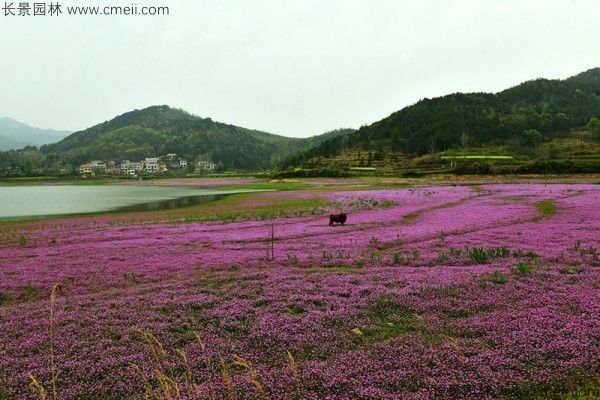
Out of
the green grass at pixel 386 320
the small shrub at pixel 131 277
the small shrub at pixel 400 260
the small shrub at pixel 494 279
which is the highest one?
the small shrub at pixel 494 279

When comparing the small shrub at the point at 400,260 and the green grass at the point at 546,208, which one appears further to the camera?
the green grass at the point at 546,208

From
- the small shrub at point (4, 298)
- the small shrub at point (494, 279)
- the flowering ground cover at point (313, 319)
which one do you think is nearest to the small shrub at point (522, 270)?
the flowering ground cover at point (313, 319)

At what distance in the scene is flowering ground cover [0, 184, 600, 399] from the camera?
9102 mm

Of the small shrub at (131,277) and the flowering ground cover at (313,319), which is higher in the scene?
the flowering ground cover at (313,319)

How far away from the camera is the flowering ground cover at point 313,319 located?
29.9ft

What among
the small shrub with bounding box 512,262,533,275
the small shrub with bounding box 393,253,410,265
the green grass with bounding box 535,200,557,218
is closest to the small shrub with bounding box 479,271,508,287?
the small shrub with bounding box 512,262,533,275

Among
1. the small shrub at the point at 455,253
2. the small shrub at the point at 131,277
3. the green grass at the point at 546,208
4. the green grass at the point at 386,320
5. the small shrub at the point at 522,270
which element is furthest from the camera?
the green grass at the point at 546,208

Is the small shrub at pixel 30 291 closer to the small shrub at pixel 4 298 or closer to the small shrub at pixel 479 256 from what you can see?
the small shrub at pixel 4 298

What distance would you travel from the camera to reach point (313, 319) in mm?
12867

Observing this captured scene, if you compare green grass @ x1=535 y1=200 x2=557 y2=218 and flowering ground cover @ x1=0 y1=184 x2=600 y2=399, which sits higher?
green grass @ x1=535 y1=200 x2=557 y2=218

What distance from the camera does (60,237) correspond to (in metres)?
35.3

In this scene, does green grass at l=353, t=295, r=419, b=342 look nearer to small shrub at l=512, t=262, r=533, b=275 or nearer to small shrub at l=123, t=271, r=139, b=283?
small shrub at l=512, t=262, r=533, b=275

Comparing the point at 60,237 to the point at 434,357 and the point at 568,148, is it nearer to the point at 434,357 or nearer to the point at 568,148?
the point at 434,357

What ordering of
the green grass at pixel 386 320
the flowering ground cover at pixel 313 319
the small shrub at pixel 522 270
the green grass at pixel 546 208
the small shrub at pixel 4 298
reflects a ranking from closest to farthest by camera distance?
the flowering ground cover at pixel 313 319 < the green grass at pixel 386 320 < the small shrub at pixel 522 270 < the small shrub at pixel 4 298 < the green grass at pixel 546 208
